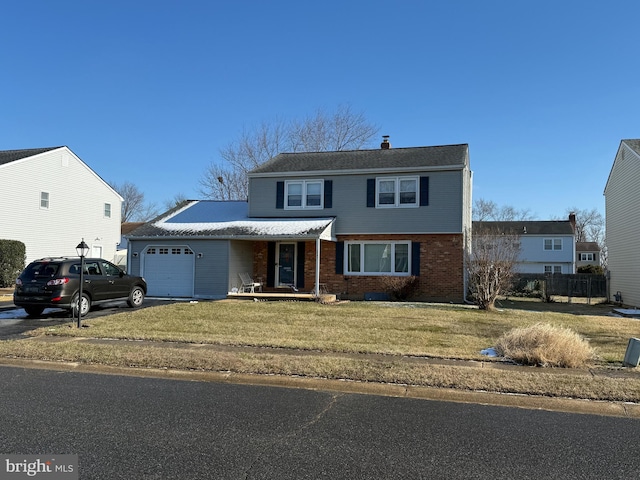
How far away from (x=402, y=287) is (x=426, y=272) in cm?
134

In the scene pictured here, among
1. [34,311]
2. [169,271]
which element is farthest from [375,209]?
[34,311]

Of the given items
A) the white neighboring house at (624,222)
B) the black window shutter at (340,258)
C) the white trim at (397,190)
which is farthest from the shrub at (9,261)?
the white neighboring house at (624,222)

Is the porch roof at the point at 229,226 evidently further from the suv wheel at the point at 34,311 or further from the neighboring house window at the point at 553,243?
the neighboring house window at the point at 553,243

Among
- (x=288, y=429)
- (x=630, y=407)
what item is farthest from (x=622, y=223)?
(x=288, y=429)

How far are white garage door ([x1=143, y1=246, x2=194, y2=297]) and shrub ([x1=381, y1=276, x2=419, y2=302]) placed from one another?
7.97 metres

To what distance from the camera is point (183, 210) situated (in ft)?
79.0

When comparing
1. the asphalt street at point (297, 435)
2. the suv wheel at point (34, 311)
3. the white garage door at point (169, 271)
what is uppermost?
the white garage door at point (169, 271)

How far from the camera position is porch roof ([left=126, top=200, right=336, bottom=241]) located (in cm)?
1908

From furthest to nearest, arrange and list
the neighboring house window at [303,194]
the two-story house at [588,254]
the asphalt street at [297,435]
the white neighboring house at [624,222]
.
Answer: the two-story house at [588,254] → the neighboring house window at [303,194] → the white neighboring house at [624,222] → the asphalt street at [297,435]

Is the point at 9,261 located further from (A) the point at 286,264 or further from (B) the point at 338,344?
(B) the point at 338,344

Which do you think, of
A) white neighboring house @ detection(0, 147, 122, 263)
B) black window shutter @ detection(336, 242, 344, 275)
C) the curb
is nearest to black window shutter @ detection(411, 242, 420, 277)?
black window shutter @ detection(336, 242, 344, 275)

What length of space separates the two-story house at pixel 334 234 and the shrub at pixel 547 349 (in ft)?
34.6

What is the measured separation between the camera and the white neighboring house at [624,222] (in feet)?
68.3

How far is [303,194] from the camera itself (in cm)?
2166
